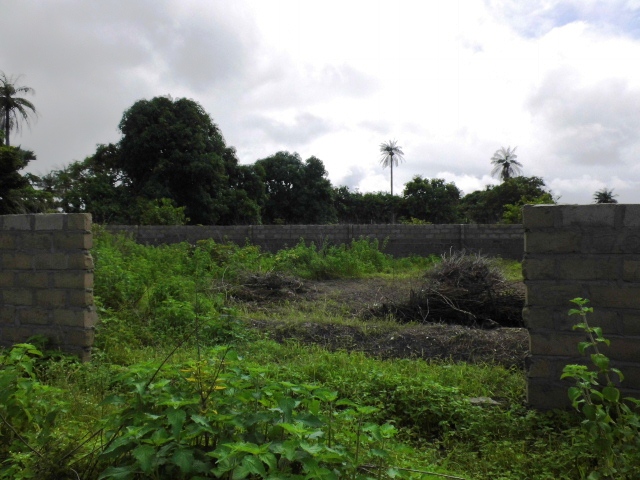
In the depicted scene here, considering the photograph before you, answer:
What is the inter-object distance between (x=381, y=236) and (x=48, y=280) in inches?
439

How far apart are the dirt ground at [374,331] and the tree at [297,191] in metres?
24.8

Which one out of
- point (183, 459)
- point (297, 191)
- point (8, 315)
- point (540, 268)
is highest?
point (297, 191)

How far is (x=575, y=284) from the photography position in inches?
155

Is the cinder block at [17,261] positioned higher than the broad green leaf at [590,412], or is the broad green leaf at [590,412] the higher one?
the cinder block at [17,261]

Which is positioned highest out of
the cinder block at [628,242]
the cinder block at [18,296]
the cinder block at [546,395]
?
the cinder block at [628,242]

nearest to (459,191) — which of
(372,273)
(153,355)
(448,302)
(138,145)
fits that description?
(138,145)

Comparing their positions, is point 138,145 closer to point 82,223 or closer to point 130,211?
point 130,211

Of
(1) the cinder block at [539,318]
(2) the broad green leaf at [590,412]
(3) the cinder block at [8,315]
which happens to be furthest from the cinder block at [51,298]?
(2) the broad green leaf at [590,412]

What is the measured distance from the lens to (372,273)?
→ 12.3 metres

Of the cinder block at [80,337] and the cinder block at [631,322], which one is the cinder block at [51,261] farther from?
the cinder block at [631,322]

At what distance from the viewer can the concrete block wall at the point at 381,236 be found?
15.0 meters

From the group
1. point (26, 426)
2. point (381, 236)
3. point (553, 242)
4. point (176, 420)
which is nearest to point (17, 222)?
point (26, 426)

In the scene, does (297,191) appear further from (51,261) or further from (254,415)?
(254,415)

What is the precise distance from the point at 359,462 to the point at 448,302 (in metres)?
4.95
